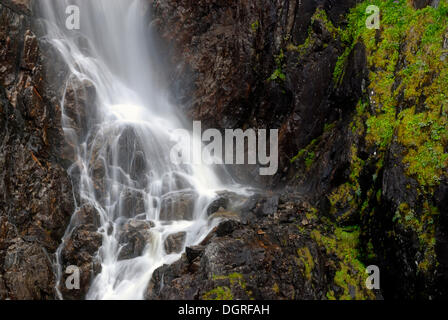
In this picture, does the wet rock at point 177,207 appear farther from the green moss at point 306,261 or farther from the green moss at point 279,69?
the green moss at point 279,69

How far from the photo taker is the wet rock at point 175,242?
9359 millimetres

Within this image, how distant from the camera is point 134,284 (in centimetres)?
862

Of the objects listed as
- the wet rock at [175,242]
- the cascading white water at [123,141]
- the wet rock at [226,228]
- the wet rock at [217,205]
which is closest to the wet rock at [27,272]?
the cascading white water at [123,141]

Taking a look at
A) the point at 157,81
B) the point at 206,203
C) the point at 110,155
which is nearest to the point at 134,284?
the point at 206,203

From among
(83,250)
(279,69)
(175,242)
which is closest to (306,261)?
(175,242)

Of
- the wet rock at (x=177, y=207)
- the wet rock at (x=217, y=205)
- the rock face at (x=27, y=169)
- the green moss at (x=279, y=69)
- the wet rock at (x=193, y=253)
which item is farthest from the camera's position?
the green moss at (x=279, y=69)

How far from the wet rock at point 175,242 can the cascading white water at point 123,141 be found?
0.41 feet

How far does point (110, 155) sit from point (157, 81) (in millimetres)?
5903

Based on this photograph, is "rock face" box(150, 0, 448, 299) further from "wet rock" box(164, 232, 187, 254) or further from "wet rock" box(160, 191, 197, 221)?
"wet rock" box(164, 232, 187, 254)

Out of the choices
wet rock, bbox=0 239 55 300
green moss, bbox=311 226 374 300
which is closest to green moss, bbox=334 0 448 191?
green moss, bbox=311 226 374 300

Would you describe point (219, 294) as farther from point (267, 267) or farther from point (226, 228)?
point (226, 228)

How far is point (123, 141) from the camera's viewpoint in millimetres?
11766

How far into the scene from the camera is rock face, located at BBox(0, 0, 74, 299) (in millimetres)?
8297
